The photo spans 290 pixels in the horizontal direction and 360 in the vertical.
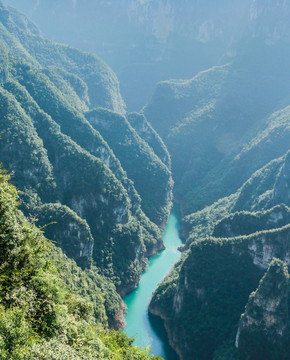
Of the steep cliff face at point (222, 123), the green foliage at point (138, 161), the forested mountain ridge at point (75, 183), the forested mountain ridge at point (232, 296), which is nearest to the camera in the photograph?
the forested mountain ridge at point (232, 296)

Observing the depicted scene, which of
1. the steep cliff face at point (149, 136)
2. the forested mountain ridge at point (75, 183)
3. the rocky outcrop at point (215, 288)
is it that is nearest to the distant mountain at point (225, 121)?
the steep cliff face at point (149, 136)

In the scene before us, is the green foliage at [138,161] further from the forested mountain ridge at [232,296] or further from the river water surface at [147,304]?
the forested mountain ridge at [232,296]

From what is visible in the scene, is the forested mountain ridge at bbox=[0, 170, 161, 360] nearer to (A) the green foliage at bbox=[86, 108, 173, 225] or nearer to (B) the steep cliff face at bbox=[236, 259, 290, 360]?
(B) the steep cliff face at bbox=[236, 259, 290, 360]

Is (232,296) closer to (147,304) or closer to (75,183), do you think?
(147,304)

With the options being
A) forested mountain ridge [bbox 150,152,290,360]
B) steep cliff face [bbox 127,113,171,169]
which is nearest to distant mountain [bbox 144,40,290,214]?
steep cliff face [bbox 127,113,171,169]

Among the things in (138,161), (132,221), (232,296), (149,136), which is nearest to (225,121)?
(149,136)
